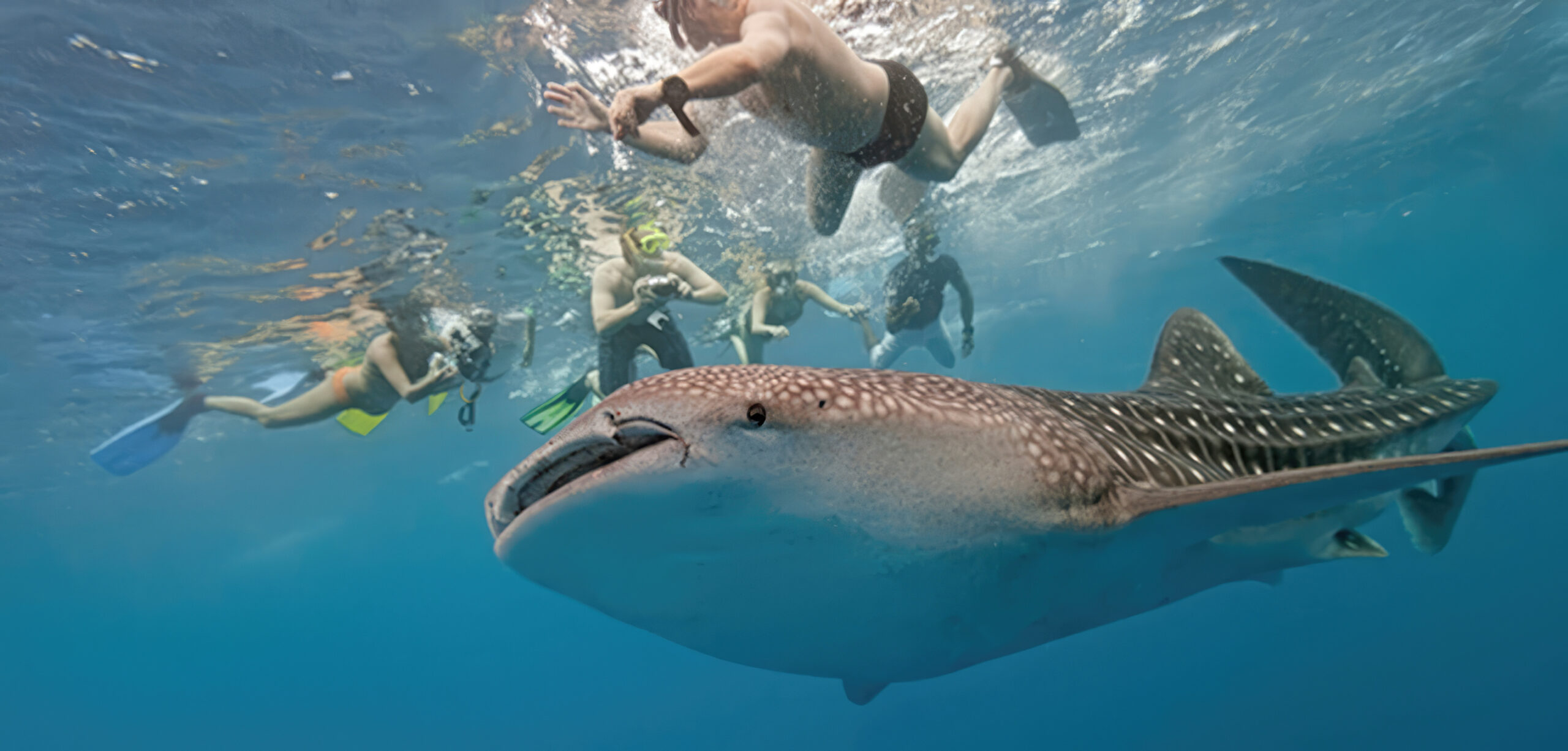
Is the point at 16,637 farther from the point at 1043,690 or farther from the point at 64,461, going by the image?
the point at 1043,690

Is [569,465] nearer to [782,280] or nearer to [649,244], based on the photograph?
[649,244]

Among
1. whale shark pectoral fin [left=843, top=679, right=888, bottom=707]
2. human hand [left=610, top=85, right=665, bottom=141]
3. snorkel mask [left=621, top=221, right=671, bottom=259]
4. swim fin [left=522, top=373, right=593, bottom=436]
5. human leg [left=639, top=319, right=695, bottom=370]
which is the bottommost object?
whale shark pectoral fin [left=843, top=679, right=888, bottom=707]

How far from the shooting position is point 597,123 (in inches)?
168

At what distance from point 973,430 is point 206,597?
96.4m

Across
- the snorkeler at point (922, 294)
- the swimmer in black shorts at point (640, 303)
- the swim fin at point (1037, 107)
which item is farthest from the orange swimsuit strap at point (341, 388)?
the swim fin at point (1037, 107)

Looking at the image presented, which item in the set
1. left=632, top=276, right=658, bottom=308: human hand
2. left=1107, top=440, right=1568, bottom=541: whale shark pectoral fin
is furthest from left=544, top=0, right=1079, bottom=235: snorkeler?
left=1107, top=440, right=1568, bottom=541: whale shark pectoral fin

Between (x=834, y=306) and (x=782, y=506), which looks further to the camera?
(x=834, y=306)

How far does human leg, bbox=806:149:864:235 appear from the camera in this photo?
6.30m

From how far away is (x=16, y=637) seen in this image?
67750 millimetres

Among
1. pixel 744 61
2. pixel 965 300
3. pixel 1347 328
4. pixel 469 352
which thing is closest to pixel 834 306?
pixel 965 300

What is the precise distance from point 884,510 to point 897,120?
5.14 metres

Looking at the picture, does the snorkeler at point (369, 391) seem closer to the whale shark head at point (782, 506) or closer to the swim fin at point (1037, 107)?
the whale shark head at point (782, 506)

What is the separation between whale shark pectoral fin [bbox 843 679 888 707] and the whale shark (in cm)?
4

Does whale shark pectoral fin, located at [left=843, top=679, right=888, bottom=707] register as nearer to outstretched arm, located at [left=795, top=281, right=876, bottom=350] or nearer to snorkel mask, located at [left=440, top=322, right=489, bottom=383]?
snorkel mask, located at [left=440, top=322, right=489, bottom=383]
